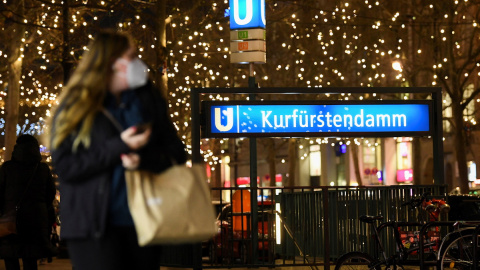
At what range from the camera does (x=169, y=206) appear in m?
4.29

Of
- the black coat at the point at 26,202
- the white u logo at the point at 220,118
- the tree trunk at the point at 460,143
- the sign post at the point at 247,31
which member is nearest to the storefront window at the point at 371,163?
the tree trunk at the point at 460,143

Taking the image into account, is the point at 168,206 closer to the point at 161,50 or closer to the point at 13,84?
the point at 161,50

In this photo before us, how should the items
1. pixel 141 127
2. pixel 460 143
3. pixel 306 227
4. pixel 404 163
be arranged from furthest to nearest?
pixel 404 163
pixel 460 143
pixel 306 227
pixel 141 127

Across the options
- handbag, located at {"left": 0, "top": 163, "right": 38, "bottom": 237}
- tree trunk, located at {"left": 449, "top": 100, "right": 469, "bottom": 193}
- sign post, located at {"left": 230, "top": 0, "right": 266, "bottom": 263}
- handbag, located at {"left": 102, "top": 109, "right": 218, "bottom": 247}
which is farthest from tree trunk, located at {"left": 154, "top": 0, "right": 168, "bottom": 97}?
handbag, located at {"left": 102, "top": 109, "right": 218, "bottom": 247}

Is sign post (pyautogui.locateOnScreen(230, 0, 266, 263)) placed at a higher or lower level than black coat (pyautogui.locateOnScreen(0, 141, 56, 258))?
higher

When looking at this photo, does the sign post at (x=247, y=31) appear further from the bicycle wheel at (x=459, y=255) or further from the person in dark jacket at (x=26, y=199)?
the person in dark jacket at (x=26, y=199)

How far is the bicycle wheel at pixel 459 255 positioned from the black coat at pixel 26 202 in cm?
431

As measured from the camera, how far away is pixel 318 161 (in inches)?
3036

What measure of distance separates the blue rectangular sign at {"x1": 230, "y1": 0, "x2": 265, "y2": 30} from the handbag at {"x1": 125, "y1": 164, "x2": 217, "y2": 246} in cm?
1251

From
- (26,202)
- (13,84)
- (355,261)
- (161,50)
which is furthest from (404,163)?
(26,202)

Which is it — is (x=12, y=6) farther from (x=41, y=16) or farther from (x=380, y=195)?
(x=380, y=195)

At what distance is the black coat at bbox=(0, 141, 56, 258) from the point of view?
33.3ft

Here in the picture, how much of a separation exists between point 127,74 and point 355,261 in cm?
761

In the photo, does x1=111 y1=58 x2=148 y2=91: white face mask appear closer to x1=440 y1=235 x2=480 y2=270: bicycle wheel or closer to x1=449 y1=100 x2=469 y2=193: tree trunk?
x1=440 y1=235 x2=480 y2=270: bicycle wheel
